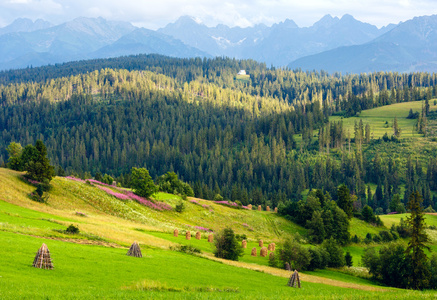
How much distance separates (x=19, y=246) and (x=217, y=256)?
1104 inches

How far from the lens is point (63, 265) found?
105ft

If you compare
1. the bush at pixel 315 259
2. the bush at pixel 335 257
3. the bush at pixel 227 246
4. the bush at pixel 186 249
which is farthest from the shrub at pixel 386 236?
the bush at pixel 186 249

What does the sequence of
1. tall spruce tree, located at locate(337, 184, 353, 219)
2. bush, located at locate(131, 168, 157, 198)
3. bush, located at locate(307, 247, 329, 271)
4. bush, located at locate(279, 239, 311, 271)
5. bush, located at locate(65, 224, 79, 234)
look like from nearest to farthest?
bush, located at locate(65, 224, 79, 234), bush, located at locate(279, 239, 311, 271), bush, located at locate(307, 247, 329, 271), bush, located at locate(131, 168, 157, 198), tall spruce tree, located at locate(337, 184, 353, 219)

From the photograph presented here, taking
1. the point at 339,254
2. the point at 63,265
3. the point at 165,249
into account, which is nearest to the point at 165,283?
the point at 63,265

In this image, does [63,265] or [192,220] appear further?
[192,220]

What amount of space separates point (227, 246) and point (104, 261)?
77.1 feet

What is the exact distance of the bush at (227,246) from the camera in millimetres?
55875

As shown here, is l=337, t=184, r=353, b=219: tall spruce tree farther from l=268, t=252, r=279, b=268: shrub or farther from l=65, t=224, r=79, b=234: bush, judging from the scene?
l=65, t=224, r=79, b=234: bush

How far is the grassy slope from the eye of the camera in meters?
27.3

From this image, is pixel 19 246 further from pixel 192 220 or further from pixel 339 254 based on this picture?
pixel 192 220

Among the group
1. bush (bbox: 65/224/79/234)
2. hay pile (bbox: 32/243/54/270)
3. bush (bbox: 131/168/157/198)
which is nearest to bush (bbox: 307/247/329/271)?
bush (bbox: 65/224/79/234)

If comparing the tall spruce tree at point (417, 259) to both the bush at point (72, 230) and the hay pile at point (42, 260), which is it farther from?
the hay pile at point (42, 260)

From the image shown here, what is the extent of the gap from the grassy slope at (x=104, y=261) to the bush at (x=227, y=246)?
243cm

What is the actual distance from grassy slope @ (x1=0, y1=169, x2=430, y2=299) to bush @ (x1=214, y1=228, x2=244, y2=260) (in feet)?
7.99
